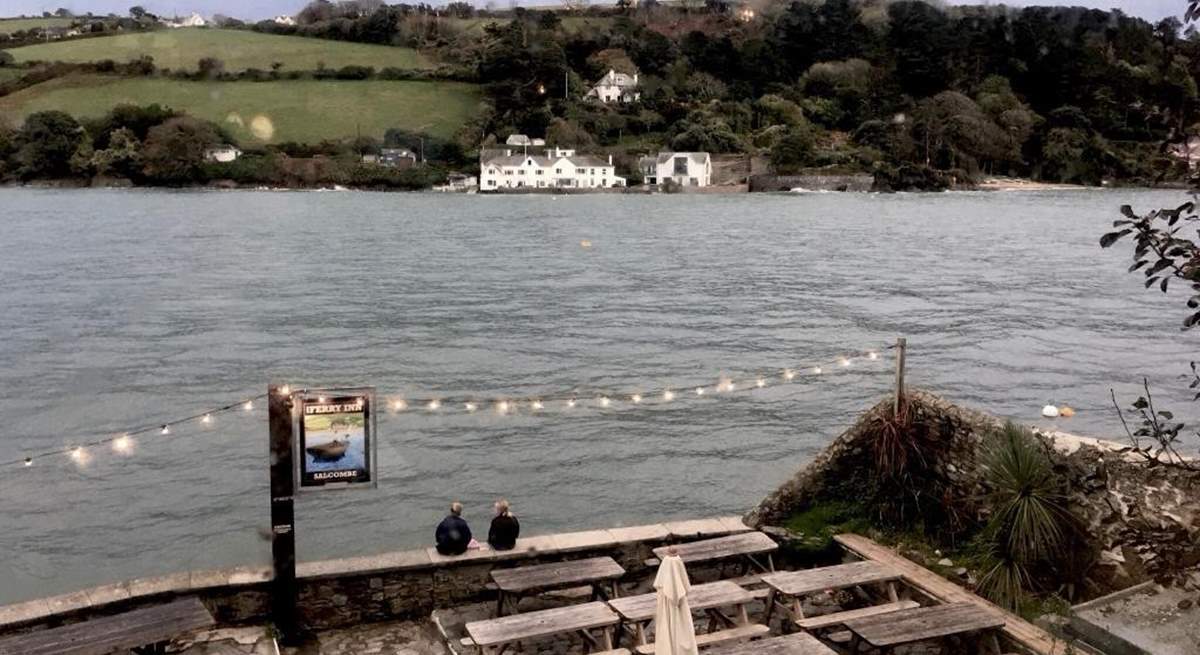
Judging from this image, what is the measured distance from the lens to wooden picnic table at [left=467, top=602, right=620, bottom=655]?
7230 millimetres

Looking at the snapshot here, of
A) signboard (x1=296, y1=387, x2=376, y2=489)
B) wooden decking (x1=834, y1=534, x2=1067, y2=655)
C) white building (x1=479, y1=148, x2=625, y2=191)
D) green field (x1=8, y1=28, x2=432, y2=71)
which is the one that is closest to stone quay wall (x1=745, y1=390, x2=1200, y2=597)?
wooden decking (x1=834, y1=534, x2=1067, y2=655)

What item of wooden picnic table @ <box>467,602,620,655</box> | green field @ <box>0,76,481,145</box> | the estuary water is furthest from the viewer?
green field @ <box>0,76,481,145</box>

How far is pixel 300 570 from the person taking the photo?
8648 millimetres

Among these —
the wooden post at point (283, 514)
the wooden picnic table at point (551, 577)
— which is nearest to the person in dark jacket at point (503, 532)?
the wooden picnic table at point (551, 577)

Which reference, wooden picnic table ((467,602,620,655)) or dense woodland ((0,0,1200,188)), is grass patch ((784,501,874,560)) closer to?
wooden picnic table ((467,602,620,655))

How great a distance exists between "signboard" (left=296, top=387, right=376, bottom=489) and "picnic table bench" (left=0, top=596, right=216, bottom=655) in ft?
4.61

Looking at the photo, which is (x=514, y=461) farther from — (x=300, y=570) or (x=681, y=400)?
(x=300, y=570)

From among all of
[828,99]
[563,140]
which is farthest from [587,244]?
[828,99]

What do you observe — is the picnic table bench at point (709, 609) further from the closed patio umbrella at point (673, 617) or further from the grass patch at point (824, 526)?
the grass patch at point (824, 526)

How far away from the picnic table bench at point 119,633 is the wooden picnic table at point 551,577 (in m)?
2.29

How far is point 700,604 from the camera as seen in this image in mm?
7730

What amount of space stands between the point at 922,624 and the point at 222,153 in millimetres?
117929

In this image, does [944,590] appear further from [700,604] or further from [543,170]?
[543,170]

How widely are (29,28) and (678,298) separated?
6310 inches
